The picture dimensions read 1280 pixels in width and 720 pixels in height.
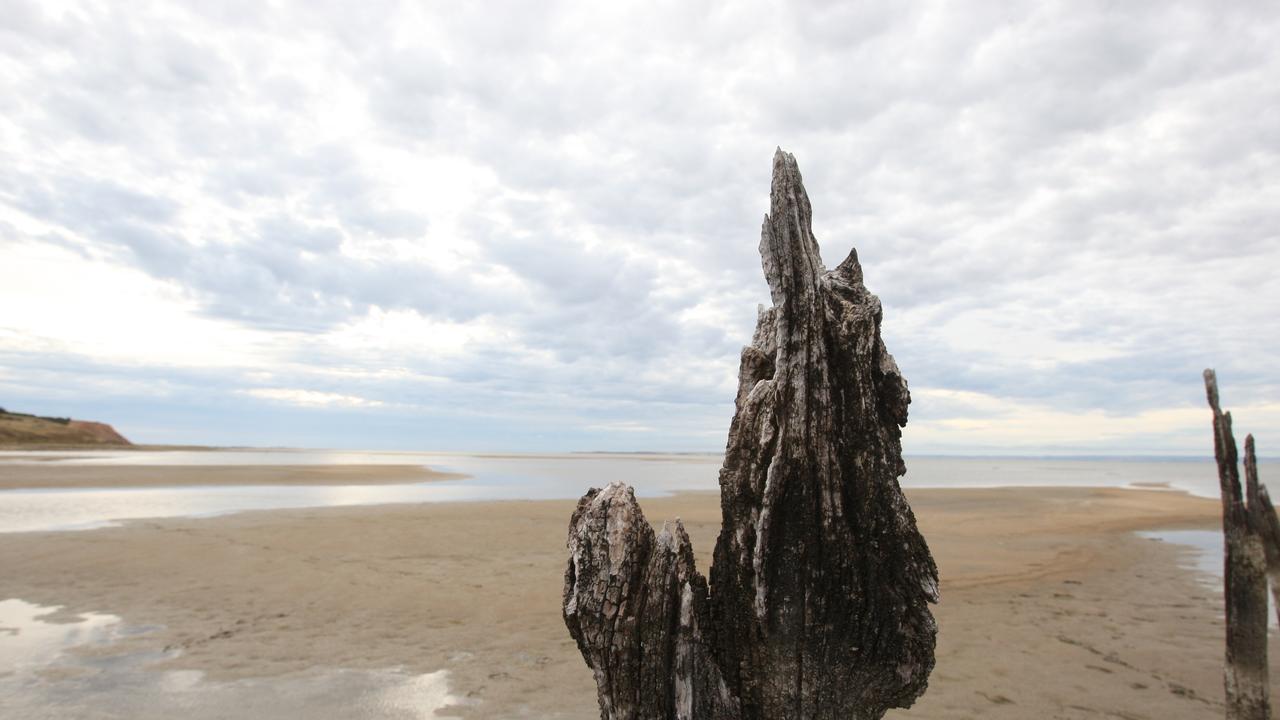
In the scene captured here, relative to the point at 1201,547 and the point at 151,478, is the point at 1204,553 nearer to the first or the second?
the point at 1201,547

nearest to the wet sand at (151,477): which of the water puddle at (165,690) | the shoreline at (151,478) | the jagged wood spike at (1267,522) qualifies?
the shoreline at (151,478)

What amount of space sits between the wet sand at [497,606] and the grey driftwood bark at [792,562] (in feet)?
16.8

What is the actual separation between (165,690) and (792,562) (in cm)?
858

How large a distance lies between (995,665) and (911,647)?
748 centimetres

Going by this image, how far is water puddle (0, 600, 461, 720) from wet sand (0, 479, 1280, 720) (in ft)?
1.22

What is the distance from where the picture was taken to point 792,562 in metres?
3.52

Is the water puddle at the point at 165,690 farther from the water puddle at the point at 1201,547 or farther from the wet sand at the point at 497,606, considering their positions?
the water puddle at the point at 1201,547

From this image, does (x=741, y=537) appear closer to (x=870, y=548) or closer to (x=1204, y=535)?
(x=870, y=548)

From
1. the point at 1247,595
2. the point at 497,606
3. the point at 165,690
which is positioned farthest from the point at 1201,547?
the point at 165,690

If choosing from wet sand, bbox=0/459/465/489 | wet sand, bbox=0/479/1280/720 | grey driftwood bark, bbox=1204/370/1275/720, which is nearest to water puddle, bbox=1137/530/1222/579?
wet sand, bbox=0/479/1280/720

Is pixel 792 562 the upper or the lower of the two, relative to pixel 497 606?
upper

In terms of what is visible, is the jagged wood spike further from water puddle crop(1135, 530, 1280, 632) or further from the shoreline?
the shoreline

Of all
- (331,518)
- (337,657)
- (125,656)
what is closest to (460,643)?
(337,657)

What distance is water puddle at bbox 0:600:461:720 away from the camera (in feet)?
25.5
